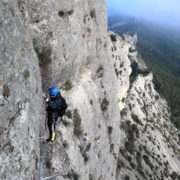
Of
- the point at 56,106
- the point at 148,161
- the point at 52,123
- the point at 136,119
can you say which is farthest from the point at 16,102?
the point at 136,119

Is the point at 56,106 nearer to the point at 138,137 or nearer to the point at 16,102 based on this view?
the point at 16,102

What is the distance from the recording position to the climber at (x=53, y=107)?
20.3 meters

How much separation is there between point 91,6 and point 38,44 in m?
11.8

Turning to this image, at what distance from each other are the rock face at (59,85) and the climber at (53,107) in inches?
23.1

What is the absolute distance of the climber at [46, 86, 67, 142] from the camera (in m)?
20.3

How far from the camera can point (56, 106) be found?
→ 68.2 feet

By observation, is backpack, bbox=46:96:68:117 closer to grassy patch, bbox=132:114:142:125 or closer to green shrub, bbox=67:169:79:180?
green shrub, bbox=67:169:79:180

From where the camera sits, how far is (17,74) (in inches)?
695

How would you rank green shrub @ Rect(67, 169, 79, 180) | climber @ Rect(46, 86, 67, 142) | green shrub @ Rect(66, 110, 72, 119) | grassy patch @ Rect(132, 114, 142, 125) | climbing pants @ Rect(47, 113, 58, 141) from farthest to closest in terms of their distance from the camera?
grassy patch @ Rect(132, 114, 142, 125) → green shrub @ Rect(66, 110, 72, 119) → green shrub @ Rect(67, 169, 79, 180) → climbing pants @ Rect(47, 113, 58, 141) → climber @ Rect(46, 86, 67, 142)

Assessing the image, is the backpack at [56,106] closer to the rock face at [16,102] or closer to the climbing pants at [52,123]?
the climbing pants at [52,123]

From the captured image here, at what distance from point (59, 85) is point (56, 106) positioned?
7911 mm

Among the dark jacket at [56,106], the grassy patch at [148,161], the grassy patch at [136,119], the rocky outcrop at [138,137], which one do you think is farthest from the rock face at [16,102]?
the grassy patch at [136,119]

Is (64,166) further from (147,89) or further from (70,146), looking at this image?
(147,89)

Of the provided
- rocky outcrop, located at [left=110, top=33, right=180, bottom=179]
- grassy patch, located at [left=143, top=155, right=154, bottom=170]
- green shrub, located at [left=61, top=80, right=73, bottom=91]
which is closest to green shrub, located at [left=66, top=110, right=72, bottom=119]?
green shrub, located at [left=61, top=80, right=73, bottom=91]
